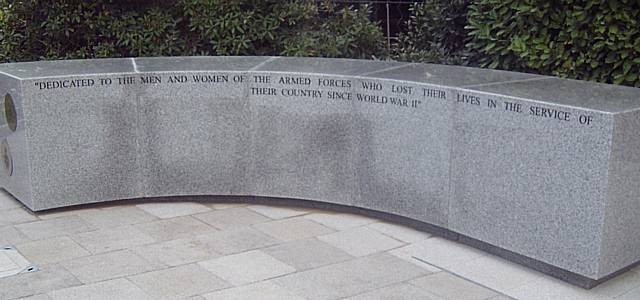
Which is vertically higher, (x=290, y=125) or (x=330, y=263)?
(x=290, y=125)

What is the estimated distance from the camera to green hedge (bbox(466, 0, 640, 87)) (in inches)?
269

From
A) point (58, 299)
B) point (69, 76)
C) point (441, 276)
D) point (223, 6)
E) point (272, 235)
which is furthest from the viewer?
point (223, 6)

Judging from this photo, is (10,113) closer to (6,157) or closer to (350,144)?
(6,157)

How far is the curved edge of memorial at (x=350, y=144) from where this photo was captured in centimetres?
551

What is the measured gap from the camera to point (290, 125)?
7.37m

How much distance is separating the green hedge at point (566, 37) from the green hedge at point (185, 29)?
7.23 ft

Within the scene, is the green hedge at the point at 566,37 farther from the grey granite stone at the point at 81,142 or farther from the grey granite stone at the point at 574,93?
the grey granite stone at the point at 81,142

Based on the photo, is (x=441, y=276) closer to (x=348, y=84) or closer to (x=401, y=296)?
(x=401, y=296)

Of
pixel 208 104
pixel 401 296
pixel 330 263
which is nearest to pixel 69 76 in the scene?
pixel 208 104

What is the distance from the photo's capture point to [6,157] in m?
7.84

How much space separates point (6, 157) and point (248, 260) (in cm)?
330

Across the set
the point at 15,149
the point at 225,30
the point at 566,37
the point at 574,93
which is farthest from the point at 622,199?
the point at 15,149

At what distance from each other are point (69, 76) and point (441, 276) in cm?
406

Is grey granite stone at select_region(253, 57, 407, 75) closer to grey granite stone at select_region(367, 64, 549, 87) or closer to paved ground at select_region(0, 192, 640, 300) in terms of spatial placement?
grey granite stone at select_region(367, 64, 549, 87)
